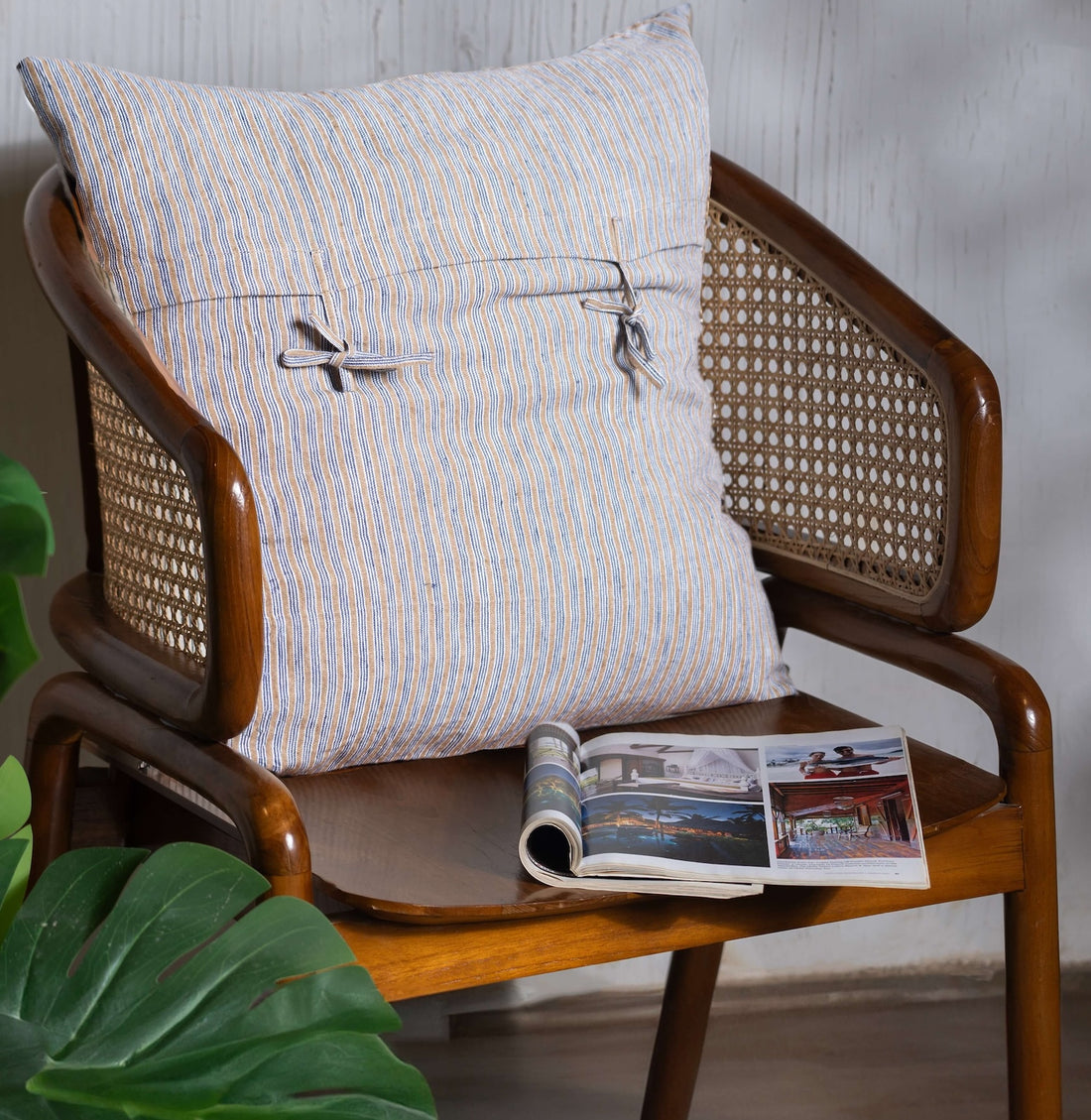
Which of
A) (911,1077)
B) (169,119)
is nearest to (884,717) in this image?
(911,1077)

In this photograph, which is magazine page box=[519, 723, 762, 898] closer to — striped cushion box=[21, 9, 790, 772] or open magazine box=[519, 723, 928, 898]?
open magazine box=[519, 723, 928, 898]

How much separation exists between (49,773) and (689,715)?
471 mm

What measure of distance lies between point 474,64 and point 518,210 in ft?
1.19

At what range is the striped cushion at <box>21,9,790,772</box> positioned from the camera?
942mm

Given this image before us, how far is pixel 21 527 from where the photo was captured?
47 centimetres

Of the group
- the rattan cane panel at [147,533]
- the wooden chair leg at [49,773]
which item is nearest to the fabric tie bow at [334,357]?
the rattan cane panel at [147,533]

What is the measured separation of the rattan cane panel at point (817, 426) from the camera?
3.48ft

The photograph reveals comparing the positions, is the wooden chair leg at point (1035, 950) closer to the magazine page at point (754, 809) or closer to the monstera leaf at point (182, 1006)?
the magazine page at point (754, 809)

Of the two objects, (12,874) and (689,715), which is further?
(689,715)

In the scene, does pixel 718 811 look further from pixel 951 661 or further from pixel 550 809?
pixel 951 661

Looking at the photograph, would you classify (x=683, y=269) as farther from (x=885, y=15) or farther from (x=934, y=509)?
(x=885, y=15)

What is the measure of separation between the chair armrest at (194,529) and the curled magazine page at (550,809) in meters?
0.18

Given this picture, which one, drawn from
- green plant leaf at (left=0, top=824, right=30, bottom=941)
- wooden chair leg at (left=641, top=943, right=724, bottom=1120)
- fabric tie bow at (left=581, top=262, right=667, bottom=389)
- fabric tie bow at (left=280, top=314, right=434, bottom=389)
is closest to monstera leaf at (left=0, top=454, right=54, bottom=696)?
green plant leaf at (left=0, top=824, right=30, bottom=941)

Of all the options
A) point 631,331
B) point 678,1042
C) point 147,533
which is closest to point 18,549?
point 147,533
